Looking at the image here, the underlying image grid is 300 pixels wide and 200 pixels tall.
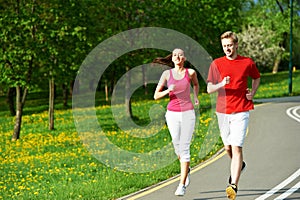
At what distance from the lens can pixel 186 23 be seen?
2920 centimetres

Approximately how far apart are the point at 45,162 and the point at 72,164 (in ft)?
4.32

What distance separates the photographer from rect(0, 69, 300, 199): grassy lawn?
9219 mm

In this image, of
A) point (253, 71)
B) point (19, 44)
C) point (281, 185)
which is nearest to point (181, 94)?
point (253, 71)

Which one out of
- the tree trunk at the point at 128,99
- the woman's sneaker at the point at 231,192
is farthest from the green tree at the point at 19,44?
the woman's sneaker at the point at 231,192

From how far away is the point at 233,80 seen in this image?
7.33m

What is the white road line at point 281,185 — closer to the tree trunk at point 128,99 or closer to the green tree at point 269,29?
the tree trunk at point 128,99

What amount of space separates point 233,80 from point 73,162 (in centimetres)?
716

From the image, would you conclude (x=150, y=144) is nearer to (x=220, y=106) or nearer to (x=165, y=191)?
(x=165, y=191)

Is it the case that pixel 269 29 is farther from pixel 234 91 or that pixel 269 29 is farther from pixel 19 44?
pixel 234 91

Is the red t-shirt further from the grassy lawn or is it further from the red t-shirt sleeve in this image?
the grassy lawn

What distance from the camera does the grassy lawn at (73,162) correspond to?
9.22m

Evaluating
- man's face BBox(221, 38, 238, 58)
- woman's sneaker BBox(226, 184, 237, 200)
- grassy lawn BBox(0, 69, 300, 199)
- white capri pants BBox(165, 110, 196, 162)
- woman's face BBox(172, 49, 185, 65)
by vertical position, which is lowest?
grassy lawn BBox(0, 69, 300, 199)

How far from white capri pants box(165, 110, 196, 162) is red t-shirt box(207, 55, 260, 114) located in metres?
0.53

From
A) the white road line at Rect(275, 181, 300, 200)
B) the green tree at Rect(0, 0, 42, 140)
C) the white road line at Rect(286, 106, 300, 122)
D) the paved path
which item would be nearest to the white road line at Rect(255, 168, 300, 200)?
the paved path
